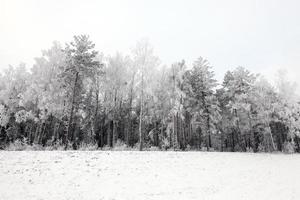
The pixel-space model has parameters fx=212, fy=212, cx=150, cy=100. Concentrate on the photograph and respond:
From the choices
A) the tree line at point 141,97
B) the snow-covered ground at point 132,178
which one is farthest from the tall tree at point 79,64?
the snow-covered ground at point 132,178

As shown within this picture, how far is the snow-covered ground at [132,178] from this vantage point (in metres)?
9.76

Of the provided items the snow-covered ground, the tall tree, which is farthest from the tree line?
the snow-covered ground

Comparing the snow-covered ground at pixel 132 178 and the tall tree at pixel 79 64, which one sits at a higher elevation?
the tall tree at pixel 79 64

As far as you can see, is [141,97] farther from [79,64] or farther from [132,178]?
[132,178]

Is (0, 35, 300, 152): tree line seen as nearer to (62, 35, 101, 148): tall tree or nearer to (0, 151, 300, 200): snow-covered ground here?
(62, 35, 101, 148): tall tree

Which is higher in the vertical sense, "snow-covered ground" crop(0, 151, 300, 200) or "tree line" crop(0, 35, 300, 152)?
"tree line" crop(0, 35, 300, 152)

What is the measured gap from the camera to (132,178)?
11977 millimetres

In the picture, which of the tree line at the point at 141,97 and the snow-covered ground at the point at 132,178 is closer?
the snow-covered ground at the point at 132,178

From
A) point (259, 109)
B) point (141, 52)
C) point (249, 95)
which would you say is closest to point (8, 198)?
point (141, 52)

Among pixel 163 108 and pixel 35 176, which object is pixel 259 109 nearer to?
pixel 163 108

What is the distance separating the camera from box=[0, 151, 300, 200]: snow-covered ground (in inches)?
384

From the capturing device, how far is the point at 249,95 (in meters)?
29.8

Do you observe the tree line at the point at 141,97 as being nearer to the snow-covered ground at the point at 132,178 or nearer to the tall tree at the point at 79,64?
the tall tree at the point at 79,64

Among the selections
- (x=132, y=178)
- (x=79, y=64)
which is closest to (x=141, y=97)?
(x=79, y=64)
